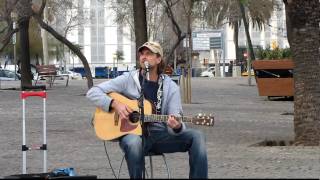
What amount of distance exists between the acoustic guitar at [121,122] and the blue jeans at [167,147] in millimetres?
94

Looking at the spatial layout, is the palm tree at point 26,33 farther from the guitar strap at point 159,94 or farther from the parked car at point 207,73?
the parked car at point 207,73

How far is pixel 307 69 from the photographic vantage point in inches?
465

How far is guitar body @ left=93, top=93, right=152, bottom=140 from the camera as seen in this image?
22.7ft

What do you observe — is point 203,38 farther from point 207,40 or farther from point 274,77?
point 274,77

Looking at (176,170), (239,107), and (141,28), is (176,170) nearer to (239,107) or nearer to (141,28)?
(141,28)

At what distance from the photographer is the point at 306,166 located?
9.67 m

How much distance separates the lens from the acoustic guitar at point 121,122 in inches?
270

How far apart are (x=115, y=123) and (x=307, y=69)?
18.2ft

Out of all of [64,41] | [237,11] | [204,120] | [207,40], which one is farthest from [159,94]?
[237,11]

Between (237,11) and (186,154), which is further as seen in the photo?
(237,11)

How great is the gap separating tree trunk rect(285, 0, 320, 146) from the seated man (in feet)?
16.5

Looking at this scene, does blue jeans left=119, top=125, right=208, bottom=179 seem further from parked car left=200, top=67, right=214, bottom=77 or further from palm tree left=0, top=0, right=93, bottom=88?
parked car left=200, top=67, right=214, bottom=77

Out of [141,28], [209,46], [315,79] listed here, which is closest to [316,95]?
[315,79]

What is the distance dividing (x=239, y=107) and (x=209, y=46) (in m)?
18.1
